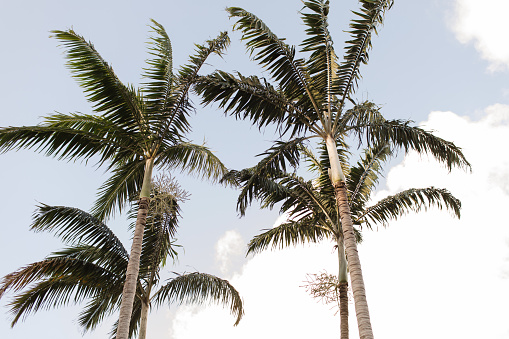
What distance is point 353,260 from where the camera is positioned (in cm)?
743

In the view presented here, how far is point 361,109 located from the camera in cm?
908

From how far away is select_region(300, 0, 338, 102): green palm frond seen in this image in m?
9.35

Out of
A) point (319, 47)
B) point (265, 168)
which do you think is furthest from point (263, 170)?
point (319, 47)

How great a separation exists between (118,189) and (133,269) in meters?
2.61

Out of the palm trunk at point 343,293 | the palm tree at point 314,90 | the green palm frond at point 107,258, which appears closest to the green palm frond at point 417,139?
the palm tree at point 314,90

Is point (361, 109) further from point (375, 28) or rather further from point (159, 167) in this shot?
point (159, 167)

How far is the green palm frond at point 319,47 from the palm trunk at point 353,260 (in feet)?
4.08

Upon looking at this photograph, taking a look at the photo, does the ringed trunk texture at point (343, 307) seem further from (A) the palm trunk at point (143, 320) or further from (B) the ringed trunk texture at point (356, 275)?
(A) the palm trunk at point (143, 320)

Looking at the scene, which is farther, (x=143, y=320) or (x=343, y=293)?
(x=343, y=293)

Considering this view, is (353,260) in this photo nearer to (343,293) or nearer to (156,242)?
(343,293)

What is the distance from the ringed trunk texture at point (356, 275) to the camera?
6.82m

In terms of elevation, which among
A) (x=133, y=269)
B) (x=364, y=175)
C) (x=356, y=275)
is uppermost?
(x=364, y=175)

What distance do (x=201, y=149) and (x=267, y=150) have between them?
4.78 feet

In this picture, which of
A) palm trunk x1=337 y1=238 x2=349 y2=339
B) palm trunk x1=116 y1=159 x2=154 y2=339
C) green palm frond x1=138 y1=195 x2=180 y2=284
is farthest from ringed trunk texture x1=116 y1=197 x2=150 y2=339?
palm trunk x1=337 y1=238 x2=349 y2=339
